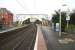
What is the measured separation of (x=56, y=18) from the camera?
53000 mm

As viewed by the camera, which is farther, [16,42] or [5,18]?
[5,18]

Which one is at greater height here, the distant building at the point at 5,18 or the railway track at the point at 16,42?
the distant building at the point at 5,18

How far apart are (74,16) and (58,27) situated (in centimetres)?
2511

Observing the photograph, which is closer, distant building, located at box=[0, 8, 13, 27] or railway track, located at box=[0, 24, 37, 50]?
railway track, located at box=[0, 24, 37, 50]

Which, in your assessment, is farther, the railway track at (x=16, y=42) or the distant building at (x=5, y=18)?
the distant building at (x=5, y=18)

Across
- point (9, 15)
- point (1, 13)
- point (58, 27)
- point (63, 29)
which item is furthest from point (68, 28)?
point (9, 15)

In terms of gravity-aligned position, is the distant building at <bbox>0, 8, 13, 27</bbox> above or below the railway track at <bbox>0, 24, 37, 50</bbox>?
above

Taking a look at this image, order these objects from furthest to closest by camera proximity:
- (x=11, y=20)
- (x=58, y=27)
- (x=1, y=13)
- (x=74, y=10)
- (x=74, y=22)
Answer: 1. (x=11, y=20)
2. (x=1, y=13)
3. (x=74, y=10)
4. (x=74, y=22)
5. (x=58, y=27)

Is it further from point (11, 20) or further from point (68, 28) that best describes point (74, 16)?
point (11, 20)

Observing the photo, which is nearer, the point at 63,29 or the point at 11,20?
the point at 63,29

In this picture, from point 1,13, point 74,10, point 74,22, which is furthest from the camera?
point 1,13

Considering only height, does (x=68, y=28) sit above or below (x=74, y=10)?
below

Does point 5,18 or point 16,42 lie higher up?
point 5,18

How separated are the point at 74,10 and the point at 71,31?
22.2 metres
